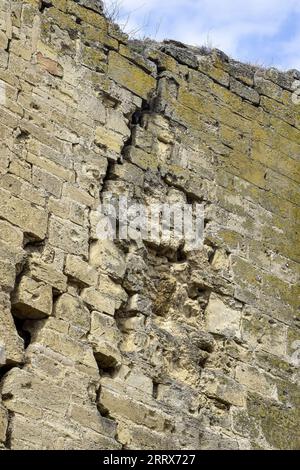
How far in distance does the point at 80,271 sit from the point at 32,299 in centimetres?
46

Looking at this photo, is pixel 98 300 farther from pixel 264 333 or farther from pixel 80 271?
Answer: pixel 264 333

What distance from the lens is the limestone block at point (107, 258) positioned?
899 cm

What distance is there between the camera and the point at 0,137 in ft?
28.6

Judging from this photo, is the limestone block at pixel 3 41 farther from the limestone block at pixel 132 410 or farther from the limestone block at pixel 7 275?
the limestone block at pixel 132 410

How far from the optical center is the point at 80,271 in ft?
29.0

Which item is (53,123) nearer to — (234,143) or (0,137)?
(0,137)

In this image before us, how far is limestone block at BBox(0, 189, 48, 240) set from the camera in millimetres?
8555

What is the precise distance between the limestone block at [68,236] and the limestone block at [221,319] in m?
1.06

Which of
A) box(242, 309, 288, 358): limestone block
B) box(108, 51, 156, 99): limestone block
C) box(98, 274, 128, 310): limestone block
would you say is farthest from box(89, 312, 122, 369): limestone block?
box(108, 51, 156, 99): limestone block

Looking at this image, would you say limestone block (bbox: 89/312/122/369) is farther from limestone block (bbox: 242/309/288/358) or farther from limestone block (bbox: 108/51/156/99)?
limestone block (bbox: 108/51/156/99)
